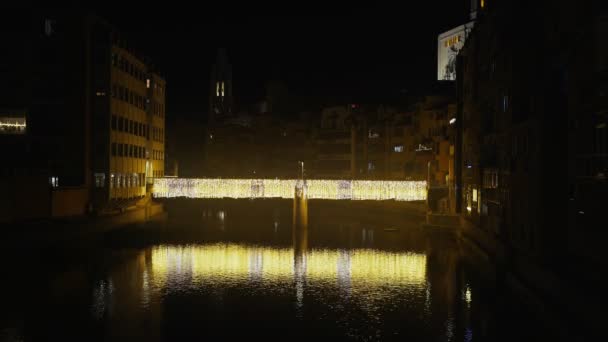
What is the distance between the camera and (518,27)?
41.4 meters

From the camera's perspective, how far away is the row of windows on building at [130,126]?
67438mm

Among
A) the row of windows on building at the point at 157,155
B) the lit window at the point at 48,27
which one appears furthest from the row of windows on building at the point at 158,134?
the lit window at the point at 48,27

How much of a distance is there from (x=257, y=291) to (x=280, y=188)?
32.3m

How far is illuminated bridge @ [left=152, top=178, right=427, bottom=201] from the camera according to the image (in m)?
67.4

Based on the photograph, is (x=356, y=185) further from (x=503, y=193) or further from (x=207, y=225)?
(x=503, y=193)

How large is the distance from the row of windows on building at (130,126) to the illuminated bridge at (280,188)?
7270 mm

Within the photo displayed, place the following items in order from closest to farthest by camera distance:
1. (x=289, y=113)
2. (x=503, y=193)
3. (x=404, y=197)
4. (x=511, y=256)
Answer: (x=511, y=256) → (x=503, y=193) → (x=404, y=197) → (x=289, y=113)

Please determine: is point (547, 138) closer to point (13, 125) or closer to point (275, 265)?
point (275, 265)

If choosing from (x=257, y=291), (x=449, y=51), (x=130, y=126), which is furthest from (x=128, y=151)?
(x=449, y=51)

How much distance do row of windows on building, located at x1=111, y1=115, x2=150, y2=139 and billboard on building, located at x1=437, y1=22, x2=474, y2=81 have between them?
46.9 m

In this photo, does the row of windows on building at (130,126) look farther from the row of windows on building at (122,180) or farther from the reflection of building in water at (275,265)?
the reflection of building in water at (275,265)

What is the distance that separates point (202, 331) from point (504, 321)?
46.2 ft

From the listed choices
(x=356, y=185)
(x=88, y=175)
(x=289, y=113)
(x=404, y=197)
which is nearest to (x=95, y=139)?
(x=88, y=175)

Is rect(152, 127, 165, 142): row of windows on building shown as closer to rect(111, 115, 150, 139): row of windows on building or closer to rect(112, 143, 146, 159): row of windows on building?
rect(111, 115, 150, 139): row of windows on building
